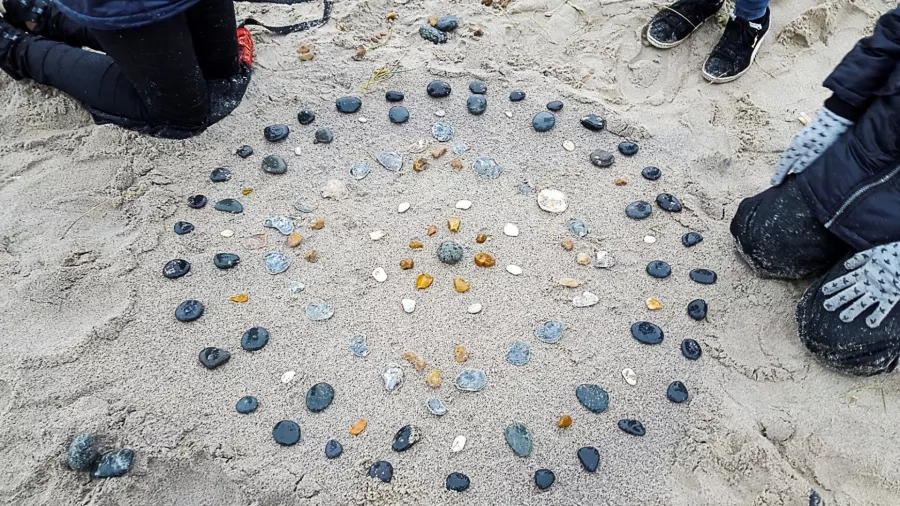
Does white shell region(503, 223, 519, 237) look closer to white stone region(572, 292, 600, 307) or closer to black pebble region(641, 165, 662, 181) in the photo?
white stone region(572, 292, 600, 307)

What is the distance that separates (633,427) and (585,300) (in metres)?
0.40

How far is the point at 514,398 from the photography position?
5.83 feet

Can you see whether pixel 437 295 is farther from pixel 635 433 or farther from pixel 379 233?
pixel 635 433

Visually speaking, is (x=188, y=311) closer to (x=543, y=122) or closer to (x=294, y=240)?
(x=294, y=240)

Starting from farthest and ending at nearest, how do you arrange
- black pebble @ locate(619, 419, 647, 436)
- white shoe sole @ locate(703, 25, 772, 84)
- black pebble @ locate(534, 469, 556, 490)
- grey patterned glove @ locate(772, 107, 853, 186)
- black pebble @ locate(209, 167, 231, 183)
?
white shoe sole @ locate(703, 25, 772, 84) → black pebble @ locate(209, 167, 231, 183) → grey patterned glove @ locate(772, 107, 853, 186) → black pebble @ locate(619, 419, 647, 436) → black pebble @ locate(534, 469, 556, 490)

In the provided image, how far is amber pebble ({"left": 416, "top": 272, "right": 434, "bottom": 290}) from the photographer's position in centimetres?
200

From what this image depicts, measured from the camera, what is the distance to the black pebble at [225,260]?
2025mm

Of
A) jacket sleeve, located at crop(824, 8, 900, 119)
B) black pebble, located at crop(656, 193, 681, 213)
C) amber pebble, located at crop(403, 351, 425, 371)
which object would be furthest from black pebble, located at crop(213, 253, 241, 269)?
jacket sleeve, located at crop(824, 8, 900, 119)

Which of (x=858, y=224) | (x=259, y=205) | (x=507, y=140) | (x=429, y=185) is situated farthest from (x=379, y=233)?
(x=858, y=224)

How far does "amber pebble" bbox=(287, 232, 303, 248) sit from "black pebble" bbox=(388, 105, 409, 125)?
0.61 meters

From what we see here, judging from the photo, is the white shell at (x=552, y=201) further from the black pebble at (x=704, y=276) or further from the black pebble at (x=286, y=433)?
the black pebble at (x=286, y=433)

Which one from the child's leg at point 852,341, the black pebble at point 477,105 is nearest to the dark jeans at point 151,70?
the black pebble at point 477,105

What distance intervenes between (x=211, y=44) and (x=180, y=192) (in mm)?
542

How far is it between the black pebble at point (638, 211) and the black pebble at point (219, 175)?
1.29 meters
